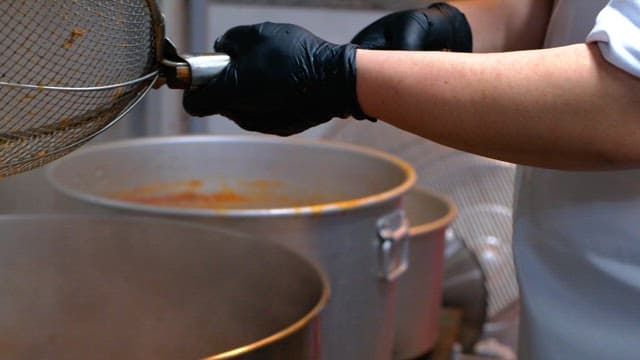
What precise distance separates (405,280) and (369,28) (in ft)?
1.36

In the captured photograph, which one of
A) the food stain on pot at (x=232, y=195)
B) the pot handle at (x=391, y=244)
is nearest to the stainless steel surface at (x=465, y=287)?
the food stain on pot at (x=232, y=195)

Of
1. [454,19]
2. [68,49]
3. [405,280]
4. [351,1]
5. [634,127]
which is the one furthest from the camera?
[351,1]

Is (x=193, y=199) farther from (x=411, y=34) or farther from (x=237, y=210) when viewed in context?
(x=411, y=34)

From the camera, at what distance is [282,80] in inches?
23.3

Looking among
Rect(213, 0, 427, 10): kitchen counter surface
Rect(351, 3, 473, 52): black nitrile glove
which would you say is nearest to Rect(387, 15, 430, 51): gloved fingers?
Rect(351, 3, 473, 52): black nitrile glove

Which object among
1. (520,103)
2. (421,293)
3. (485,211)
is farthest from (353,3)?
(520,103)

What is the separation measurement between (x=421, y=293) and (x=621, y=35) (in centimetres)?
63

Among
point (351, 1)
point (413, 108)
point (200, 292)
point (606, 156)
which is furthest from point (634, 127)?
point (351, 1)

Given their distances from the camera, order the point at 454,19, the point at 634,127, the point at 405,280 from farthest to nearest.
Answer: the point at 405,280 < the point at 454,19 < the point at 634,127

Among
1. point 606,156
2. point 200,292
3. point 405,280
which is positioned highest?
point 606,156

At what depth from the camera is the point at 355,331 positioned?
860mm

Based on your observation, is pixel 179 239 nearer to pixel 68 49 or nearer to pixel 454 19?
pixel 68 49

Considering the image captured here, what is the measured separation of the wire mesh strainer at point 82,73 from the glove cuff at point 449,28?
0.72 feet

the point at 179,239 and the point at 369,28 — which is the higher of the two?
the point at 369,28
